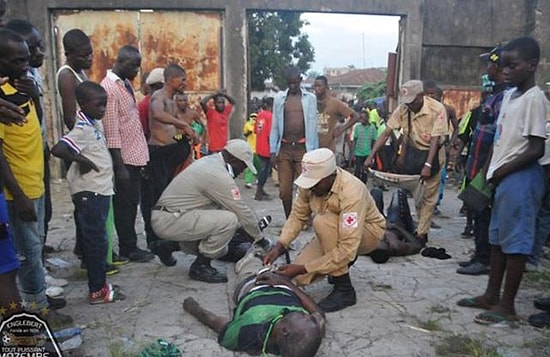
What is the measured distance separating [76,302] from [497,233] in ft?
10.3

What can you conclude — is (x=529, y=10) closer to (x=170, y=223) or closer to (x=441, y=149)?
(x=441, y=149)

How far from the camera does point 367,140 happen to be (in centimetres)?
940

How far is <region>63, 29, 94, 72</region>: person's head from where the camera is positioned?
3972 millimetres

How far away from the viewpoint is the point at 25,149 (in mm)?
3047

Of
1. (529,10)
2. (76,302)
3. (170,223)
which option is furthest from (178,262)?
(529,10)

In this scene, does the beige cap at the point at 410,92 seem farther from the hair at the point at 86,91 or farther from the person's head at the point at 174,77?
the hair at the point at 86,91

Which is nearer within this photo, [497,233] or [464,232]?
[497,233]

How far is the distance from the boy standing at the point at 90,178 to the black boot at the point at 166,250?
0.91m

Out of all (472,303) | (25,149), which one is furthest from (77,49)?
(472,303)

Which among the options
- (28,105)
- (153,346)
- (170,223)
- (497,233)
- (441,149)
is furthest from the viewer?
(441,149)

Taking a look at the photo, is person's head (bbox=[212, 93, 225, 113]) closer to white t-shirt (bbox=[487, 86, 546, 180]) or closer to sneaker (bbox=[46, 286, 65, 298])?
sneaker (bbox=[46, 286, 65, 298])

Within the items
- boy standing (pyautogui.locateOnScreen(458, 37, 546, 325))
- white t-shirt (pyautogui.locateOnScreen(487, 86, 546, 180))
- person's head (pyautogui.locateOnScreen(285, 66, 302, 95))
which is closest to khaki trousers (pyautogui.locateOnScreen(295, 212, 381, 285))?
boy standing (pyautogui.locateOnScreen(458, 37, 546, 325))

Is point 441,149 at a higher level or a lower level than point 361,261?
higher

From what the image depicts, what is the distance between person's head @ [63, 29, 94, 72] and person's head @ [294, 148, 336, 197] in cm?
205
